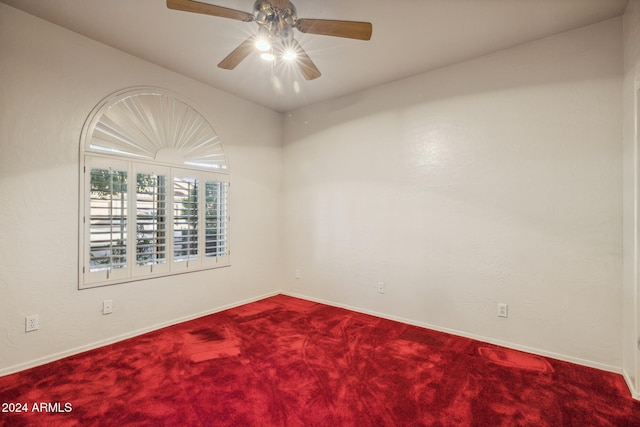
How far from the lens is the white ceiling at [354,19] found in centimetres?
221

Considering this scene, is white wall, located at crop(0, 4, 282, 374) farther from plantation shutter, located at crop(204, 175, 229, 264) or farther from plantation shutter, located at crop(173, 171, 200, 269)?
plantation shutter, located at crop(204, 175, 229, 264)

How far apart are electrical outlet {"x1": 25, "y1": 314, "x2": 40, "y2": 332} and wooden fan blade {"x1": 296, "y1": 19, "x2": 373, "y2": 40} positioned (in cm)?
300

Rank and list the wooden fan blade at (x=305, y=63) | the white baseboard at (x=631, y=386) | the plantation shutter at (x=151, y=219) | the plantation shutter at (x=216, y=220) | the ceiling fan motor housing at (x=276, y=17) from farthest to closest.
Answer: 1. the plantation shutter at (x=216, y=220)
2. the plantation shutter at (x=151, y=219)
3. the wooden fan blade at (x=305, y=63)
4. the white baseboard at (x=631, y=386)
5. the ceiling fan motor housing at (x=276, y=17)

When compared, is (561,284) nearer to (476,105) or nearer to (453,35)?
(476,105)

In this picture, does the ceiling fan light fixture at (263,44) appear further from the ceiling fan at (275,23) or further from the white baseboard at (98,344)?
the white baseboard at (98,344)

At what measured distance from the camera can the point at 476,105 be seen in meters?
2.90

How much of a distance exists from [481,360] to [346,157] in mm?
2584

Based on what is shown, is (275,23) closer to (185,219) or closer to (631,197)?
(185,219)

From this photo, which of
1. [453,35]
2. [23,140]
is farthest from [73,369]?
[453,35]

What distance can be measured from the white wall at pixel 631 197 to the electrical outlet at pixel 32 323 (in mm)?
4383

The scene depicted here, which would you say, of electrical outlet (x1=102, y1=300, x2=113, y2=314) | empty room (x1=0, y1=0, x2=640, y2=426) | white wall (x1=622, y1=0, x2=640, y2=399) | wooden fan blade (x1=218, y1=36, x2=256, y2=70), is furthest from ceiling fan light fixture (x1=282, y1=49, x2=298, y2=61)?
electrical outlet (x1=102, y1=300, x2=113, y2=314)

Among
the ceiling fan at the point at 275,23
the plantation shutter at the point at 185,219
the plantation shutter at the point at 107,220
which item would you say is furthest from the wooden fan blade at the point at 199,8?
the plantation shutter at the point at 185,219

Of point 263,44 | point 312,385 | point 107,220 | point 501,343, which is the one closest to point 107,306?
point 107,220

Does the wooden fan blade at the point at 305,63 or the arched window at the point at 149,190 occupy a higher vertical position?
the wooden fan blade at the point at 305,63
